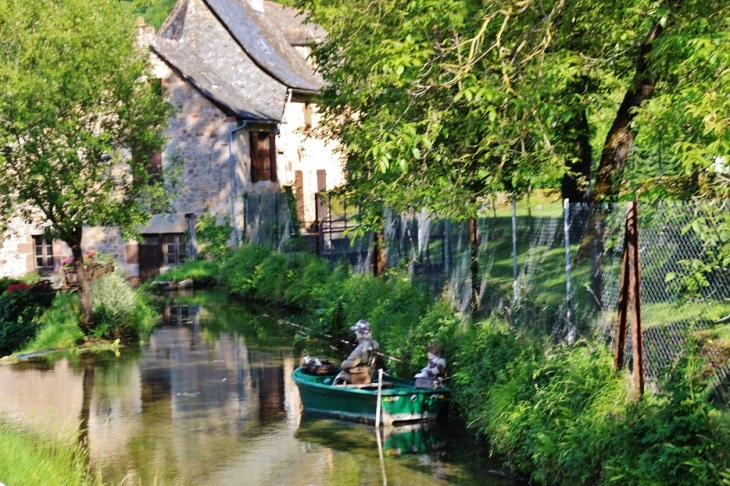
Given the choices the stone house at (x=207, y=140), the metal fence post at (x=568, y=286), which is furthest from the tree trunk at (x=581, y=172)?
the stone house at (x=207, y=140)

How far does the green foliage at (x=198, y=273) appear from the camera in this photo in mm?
35594

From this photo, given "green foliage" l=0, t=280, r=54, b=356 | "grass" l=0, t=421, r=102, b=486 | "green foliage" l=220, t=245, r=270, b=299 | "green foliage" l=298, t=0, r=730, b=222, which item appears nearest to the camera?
"grass" l=0, t=421, r=102, b=486

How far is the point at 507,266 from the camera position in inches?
632

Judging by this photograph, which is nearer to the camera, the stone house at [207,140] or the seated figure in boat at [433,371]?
the seated figure in boat at [433,371]

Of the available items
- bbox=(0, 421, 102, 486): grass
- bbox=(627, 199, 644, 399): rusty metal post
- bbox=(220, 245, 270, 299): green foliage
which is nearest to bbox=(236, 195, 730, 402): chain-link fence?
bbox=(627, 199, 644, 399): rusty metal post

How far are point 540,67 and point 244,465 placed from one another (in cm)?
616

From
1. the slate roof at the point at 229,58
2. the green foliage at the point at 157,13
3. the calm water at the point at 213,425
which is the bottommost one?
the calm water at the point at 213,425

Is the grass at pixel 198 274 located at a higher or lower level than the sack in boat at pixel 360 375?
higher

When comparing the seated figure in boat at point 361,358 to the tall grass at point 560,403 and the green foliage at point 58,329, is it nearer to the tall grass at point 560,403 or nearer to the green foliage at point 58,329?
the tall grass at point 560,403

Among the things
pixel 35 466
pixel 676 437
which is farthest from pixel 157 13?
pixel 676 437

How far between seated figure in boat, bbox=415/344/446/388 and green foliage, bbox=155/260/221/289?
21463mm

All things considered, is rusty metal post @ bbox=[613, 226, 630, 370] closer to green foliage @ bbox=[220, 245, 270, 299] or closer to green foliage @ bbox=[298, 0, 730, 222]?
green foliage @ bbox=[298, 0, 730, 222]

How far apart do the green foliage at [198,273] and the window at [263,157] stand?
13.6ft

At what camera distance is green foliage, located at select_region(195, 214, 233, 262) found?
1455 inches
